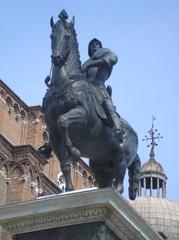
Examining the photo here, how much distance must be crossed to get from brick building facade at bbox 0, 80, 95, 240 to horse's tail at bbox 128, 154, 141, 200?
16625 mm

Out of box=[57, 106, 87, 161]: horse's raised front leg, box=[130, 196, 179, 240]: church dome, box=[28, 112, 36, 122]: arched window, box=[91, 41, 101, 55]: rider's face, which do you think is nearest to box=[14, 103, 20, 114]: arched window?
box=[28, 112, 36, 122]: arched window

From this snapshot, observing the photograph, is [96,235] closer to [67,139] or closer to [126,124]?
[67,139]

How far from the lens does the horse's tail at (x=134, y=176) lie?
10086 mm

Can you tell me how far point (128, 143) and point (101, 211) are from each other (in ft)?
5.84

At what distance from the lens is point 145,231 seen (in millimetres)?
8328

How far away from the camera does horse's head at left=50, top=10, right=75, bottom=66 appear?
30.2 ft

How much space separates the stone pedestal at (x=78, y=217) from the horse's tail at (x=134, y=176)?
1799 millimetres

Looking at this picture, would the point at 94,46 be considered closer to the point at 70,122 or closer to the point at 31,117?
the point at 70,122

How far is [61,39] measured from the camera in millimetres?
9305

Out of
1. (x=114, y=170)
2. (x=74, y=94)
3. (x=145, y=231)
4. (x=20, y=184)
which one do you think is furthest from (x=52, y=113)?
(x=20, y=184)

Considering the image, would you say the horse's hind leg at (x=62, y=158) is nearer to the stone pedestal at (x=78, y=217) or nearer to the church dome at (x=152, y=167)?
the stone pedestal at (x=78, y=217)

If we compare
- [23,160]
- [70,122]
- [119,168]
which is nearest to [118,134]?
[119,168]

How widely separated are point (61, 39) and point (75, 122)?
1026 millimetres

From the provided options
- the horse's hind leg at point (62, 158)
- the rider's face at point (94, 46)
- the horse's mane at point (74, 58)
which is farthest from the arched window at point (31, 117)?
the horse's hind leg at point (62, 158)
